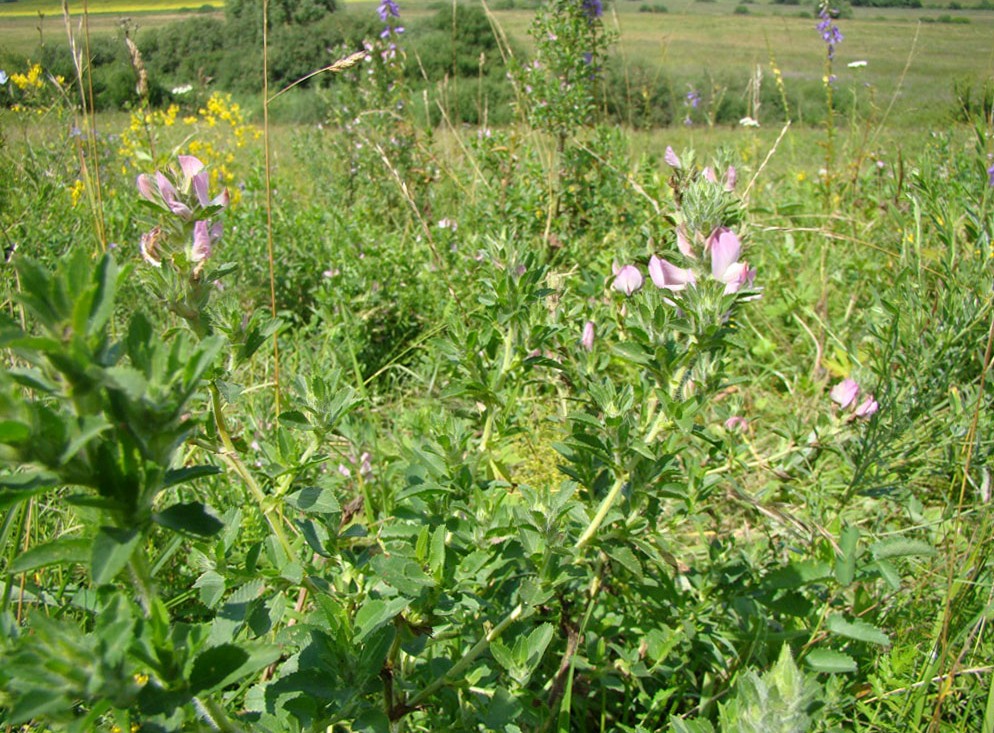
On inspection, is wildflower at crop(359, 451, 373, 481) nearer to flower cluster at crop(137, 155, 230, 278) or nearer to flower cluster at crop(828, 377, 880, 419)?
flower cluster at crop(137, 155, 230, 278)

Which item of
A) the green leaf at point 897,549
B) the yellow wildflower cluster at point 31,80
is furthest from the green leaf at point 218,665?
the yellow wildflower cluster at point 31,80

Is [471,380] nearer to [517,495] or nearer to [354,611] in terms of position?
[354,611]

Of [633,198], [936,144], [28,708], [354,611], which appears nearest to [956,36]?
[936,144]

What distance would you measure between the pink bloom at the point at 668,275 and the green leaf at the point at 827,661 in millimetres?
714

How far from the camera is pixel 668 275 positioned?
1.17 metres

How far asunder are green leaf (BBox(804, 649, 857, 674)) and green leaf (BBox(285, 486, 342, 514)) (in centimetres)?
89

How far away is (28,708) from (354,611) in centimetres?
61

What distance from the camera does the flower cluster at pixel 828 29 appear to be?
443 cm

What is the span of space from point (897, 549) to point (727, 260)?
654mm

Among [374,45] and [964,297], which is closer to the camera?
[964,297]

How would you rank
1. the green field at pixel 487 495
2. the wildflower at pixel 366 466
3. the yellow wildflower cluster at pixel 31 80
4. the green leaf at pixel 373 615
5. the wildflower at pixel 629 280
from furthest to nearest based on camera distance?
the yellow wildflower cluster at pixel 31 80
the wildflower at pixel 366 466
the wildflower at pixel 629 280
the green leaf at pixel 373 615
the green field at pixel 487 495

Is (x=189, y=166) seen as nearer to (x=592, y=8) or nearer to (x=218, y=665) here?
(x=218, y=665)

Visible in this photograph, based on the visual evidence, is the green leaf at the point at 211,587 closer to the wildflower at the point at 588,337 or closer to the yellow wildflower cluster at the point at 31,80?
the wildflower at the point at 588,337

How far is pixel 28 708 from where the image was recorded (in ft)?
1.89
